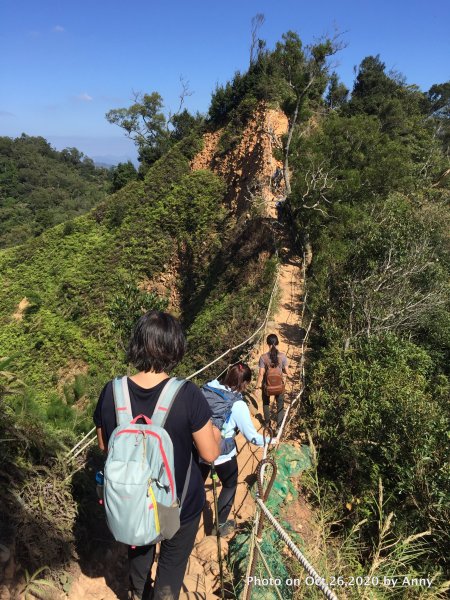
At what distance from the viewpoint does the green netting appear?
275 cm

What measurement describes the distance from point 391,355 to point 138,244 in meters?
15.2

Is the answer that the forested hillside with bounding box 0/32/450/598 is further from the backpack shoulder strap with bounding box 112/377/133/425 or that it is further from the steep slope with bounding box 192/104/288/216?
the backpack shoulder strap with bounding box 112/377/133/425

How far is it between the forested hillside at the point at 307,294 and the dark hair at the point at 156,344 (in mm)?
1535

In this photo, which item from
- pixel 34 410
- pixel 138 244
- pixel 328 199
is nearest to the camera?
pixel 34 410

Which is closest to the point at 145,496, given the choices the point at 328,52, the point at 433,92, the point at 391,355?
the point at 391,355

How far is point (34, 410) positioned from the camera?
3.47m

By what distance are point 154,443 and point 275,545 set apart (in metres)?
2.15

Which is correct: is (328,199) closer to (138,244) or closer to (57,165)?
(138,244)

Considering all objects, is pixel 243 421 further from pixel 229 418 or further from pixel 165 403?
pixel 165 403

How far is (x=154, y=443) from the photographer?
5.79ft


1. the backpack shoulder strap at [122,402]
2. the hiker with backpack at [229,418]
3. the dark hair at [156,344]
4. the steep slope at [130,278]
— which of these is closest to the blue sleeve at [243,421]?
the hiker with backpack at [229,418]

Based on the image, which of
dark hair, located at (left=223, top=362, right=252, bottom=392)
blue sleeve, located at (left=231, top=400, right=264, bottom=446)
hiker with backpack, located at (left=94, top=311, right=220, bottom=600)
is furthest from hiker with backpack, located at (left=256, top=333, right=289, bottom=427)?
Result: hiker with backpack, located at (left=94, top=311, right=220, bottom=600)

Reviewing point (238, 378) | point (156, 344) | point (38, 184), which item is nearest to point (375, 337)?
point (238, 378)

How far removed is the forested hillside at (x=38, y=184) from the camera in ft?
173
